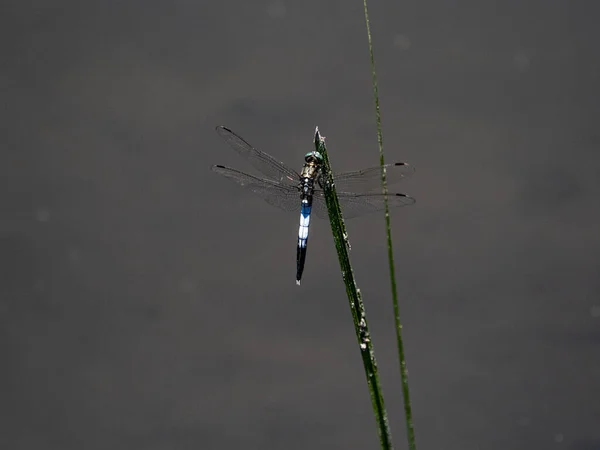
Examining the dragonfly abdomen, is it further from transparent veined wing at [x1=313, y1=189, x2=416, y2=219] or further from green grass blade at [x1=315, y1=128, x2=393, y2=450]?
green grass blade at [x1=315, y1=128, x2=393, y2=450]

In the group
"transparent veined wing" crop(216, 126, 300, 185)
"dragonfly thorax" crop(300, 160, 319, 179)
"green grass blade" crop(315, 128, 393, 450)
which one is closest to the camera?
"green grass blade" crop(315, 128, 393, 450)

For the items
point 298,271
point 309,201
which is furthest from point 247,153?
point 298,271

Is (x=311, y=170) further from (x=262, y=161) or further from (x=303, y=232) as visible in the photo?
(x=262, y=161)

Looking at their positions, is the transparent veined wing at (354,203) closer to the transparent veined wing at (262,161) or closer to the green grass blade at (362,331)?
the transparent veined wing at (262,161)

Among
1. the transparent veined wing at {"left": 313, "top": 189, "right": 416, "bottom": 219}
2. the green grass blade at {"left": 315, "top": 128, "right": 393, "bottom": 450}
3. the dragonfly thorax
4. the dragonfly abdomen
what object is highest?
the dragonfly thorax

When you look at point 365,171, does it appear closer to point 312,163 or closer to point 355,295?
point 312,163

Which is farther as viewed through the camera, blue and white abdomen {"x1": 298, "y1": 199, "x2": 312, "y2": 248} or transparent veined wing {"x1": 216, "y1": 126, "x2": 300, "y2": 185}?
transparent veined wing {"x1": 216, "y1": 126, "x2": 300, "y2": 185}

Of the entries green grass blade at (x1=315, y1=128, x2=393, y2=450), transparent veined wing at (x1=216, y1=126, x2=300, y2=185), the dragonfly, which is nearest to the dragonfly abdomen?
the dragonfly
